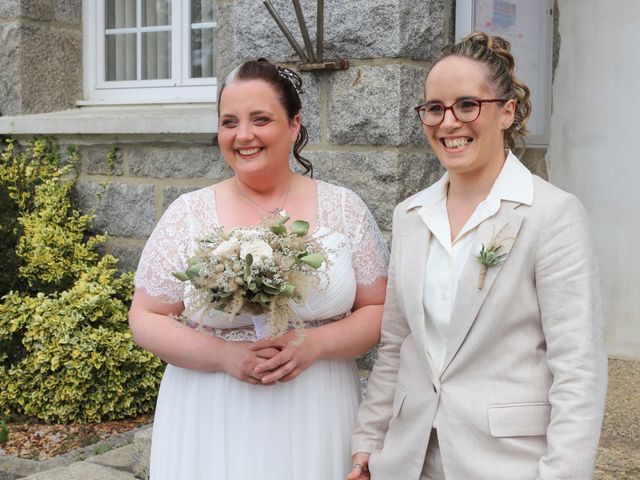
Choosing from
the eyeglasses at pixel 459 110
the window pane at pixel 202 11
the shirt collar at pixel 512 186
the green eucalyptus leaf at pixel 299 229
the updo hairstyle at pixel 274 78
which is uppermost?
the window pane at pixel 202 11

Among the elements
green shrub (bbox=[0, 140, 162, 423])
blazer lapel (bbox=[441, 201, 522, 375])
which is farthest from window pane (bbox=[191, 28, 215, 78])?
blazer lapel (bbox=[441, 201, 522, 375])

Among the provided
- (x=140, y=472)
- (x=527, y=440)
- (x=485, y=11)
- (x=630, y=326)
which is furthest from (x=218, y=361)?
(x=630, y=326)

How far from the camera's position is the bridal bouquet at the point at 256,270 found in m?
2.33

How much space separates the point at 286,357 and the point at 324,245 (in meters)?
0.37

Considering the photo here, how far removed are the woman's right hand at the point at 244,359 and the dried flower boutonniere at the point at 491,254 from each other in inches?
28.4

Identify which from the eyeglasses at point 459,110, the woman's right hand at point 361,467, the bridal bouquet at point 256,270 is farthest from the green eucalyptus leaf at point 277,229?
the woman's right hand at point 361,467

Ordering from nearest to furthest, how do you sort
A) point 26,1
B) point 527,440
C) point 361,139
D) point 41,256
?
point 527,440, point 361,139, point 41,256, point 26,1

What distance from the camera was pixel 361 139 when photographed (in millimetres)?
3916

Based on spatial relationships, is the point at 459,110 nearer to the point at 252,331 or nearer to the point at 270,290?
the point at 270,290

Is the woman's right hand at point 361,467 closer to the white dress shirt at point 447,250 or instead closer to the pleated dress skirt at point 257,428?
the pleated dress skirt at point 257,428

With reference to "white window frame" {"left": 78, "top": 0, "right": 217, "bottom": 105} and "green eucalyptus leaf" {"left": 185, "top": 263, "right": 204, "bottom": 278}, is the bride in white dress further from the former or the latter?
"white window frame" {"left": 78, "top": 0, "right": 217, "bottom": 105}

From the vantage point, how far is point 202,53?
6035mm

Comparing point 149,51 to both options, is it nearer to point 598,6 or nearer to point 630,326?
point 598,6

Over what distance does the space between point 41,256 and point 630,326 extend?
3.55 metres
